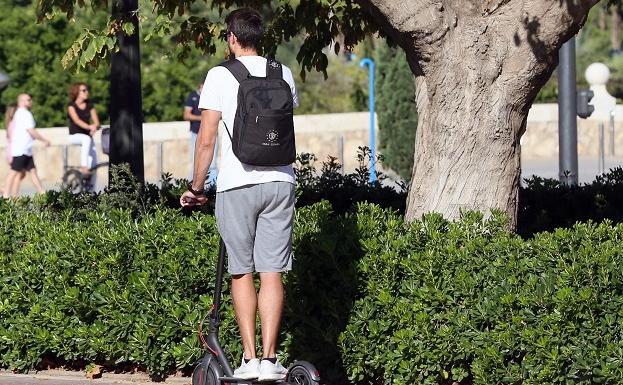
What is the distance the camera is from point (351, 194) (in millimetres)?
9617

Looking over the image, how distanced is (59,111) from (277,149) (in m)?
24.4

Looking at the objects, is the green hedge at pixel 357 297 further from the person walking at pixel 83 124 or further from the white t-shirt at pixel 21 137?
the person walking at pixel 83 124

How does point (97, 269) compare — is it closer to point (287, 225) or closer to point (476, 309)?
point (287, 225)

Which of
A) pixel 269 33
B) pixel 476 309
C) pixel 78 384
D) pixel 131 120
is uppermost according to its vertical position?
pixel 269 33

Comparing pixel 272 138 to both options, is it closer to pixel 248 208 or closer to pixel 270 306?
pixel 248 208

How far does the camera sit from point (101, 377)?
24.0ft

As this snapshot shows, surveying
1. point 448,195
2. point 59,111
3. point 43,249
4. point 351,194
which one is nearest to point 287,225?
point 448,195

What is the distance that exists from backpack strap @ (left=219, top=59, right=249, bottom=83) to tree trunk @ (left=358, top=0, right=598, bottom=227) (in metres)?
1.55

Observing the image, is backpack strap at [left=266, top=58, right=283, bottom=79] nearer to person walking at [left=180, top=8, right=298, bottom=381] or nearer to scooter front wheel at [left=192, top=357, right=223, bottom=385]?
person walking at [left=180, top=8, right=298, bottom=381]

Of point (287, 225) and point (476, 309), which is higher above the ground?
point (287, 225)

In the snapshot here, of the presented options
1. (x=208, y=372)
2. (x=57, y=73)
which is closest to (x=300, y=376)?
(x=208, y=372)

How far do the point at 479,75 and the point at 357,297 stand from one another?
1.50 metres

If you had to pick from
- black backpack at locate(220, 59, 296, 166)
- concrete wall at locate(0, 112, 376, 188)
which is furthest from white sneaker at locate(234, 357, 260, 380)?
concrete wall at locate(0, 112, 376, 188)

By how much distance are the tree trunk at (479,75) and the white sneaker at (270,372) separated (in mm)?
1824
